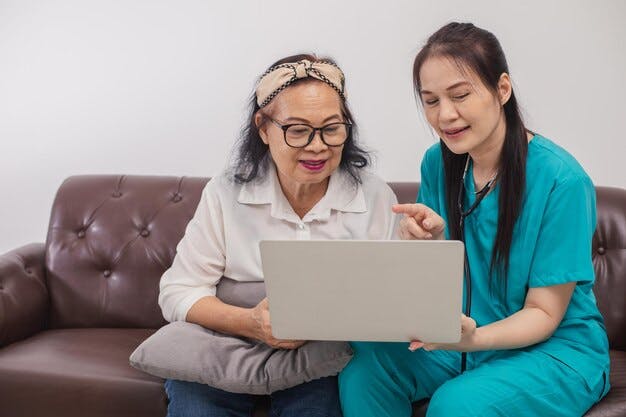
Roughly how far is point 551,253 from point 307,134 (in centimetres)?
61

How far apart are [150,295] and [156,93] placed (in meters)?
0.79

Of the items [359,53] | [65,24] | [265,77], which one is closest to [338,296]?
[265,77]

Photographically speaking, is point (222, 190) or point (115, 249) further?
point (115, 249)

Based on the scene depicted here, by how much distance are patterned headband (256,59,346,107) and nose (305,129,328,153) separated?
12 centimetres

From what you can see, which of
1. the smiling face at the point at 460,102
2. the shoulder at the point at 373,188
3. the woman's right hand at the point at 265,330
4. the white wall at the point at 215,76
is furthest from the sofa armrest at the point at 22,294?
the smiling face at the point at 460,102

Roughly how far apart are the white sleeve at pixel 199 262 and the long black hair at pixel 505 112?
617mm

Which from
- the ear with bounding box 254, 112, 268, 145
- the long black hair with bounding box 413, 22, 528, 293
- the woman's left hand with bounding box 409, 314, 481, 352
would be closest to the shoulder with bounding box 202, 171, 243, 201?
the ear with bounding box 254, 112, 268, 145

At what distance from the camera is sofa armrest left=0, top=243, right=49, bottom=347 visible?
2174 mm

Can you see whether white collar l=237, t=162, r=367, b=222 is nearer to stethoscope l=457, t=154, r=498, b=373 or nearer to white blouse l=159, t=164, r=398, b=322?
white blouse l=159, t=164, r=398, b=322

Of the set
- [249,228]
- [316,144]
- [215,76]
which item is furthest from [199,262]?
[215,76]

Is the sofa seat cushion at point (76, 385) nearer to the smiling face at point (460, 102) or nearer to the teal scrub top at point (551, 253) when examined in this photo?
the teal scrub top at point (551, 253)

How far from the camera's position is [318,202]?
1.90m

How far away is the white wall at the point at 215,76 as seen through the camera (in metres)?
2.46

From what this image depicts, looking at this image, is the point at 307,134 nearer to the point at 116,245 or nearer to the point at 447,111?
the point at 447,111
